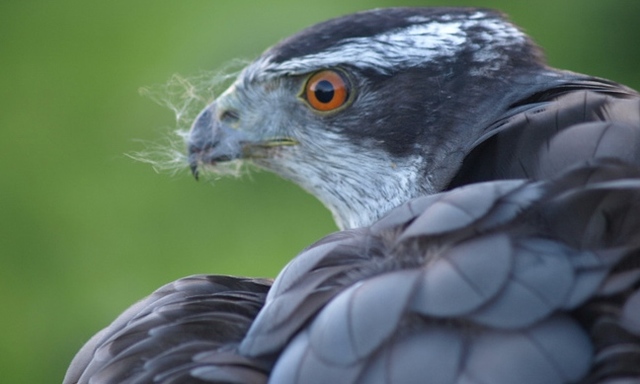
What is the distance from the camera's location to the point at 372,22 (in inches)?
167

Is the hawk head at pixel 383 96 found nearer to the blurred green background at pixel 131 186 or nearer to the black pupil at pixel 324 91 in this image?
the black pupil at pixel 324 91

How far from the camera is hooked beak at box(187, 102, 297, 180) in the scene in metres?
4.63

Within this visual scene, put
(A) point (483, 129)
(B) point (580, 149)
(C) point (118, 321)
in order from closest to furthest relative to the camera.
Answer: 1. (B) point (580, 149)
2. (C) point (118, 321)
3. (A) point (483, 129)

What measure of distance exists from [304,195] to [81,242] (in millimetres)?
1354

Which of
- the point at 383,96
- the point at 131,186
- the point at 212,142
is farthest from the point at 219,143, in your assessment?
the point at 131,186

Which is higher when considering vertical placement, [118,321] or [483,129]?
[483,129]

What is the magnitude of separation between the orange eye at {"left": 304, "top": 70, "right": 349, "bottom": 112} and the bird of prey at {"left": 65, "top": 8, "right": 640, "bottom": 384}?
0.32 metres

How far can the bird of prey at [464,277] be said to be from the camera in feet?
8.37

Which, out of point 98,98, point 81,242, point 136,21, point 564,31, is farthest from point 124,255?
point 564,31

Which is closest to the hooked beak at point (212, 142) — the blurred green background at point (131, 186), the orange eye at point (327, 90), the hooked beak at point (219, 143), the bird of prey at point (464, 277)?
the hooked beak at point (219, 143)

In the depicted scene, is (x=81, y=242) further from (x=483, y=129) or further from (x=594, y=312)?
(x=594, y=312)

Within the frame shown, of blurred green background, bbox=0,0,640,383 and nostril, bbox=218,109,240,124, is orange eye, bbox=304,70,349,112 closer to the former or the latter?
nostril, bbox=218,109,240,124

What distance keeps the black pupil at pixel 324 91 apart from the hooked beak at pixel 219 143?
317mm

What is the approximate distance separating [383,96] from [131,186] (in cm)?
311
